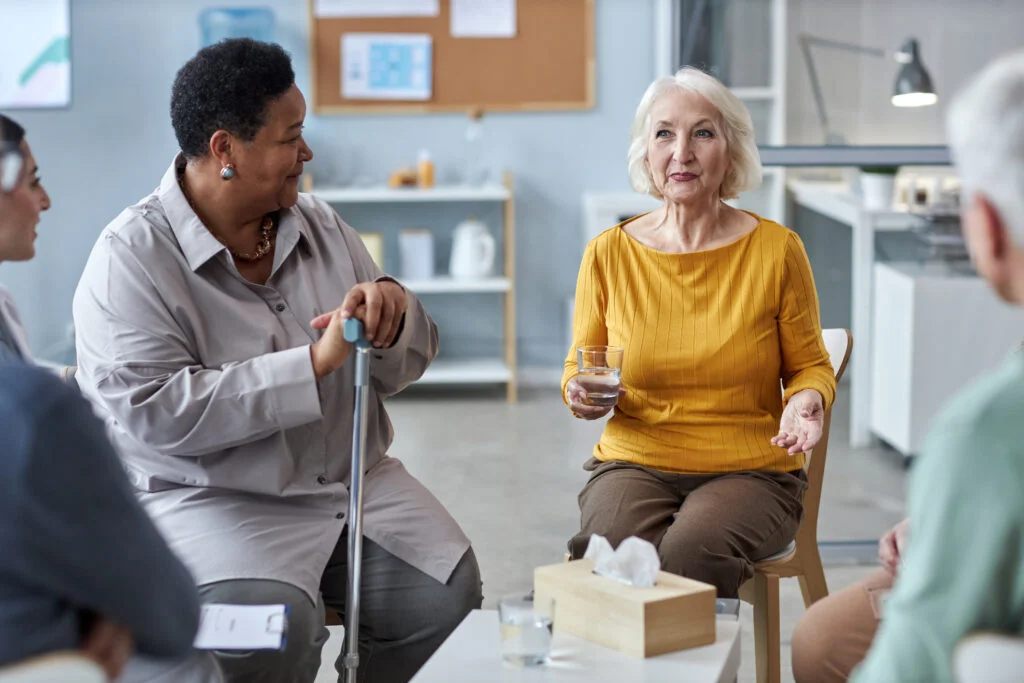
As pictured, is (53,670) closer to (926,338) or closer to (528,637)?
(528,637)

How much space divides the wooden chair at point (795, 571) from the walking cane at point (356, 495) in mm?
709

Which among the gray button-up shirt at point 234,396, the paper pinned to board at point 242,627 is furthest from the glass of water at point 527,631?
the gray button-up shirt at point 234,396

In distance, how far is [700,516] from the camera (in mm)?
1944

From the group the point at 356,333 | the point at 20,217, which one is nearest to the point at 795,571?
the point at 356,333

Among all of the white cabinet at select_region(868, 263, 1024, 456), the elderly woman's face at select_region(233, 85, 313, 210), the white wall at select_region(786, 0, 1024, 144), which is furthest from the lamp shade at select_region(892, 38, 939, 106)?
the elderly woman's face at select_region(233, 85, 313, 210)

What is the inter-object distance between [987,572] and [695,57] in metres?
2.48

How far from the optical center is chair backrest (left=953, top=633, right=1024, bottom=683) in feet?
3.03

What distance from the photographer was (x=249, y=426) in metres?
1.77

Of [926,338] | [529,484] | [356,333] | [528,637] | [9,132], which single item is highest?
[9,132]

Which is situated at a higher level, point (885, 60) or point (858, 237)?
point (885, 60)

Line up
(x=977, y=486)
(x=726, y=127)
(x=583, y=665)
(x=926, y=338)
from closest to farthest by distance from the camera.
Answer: (x=977, y=486), (x=583, y=665), (x=726, y=127), (x=926, y=338)

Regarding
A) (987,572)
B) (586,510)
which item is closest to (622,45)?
(586,510)

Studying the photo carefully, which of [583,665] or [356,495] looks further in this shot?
[356,495]

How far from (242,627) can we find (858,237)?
2.25 m
